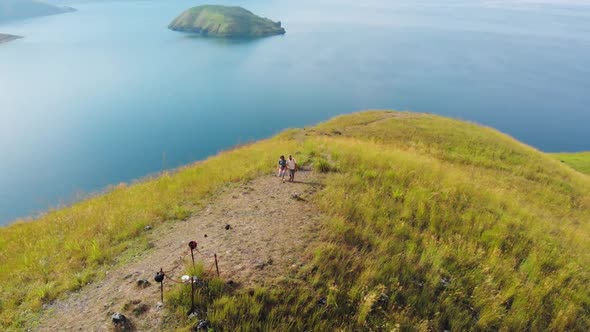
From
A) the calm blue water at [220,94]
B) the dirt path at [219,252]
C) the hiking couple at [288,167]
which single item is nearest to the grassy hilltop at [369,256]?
the dirt path at [219,252]

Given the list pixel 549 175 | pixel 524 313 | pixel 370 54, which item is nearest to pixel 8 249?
pixel 524 313

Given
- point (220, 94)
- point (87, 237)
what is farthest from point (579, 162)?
point (220, 94)

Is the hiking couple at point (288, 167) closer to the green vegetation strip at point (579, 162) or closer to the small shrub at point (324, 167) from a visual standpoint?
the small shrub at point (324, 167)

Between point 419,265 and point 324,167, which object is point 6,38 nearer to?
point 324,167

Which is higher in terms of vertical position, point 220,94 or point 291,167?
point 291,167

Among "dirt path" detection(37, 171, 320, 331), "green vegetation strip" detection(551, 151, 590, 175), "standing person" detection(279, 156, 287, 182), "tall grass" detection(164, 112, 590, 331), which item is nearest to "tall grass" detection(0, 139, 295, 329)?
"dirt path" detection(37, 171, 320, 331)

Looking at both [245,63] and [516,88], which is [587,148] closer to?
[516,88]
